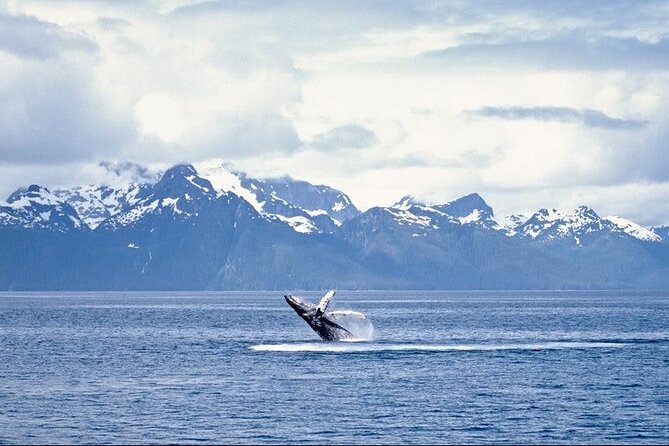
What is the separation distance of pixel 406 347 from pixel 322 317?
462 inches

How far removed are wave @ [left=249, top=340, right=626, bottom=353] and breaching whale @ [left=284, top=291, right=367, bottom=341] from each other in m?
2.20

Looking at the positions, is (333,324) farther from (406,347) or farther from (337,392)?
(337,392)

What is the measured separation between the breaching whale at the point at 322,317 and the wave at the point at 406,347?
7.21 ft

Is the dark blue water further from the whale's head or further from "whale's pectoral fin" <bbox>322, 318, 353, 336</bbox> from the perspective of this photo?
the whale's head

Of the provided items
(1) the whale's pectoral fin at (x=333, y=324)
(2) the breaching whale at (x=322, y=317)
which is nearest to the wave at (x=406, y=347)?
(2) the breaching whale at (x=322, y=317)

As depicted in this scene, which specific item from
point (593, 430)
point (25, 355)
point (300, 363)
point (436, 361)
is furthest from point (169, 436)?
point (25, 355)

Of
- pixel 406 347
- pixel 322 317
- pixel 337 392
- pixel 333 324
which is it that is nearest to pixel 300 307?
pixel 322 317

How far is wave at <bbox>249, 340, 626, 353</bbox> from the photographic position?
15262 centimetres

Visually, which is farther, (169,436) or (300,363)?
(300,363)

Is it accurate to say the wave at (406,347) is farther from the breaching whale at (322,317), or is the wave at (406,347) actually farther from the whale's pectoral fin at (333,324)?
the whale's pectoral fin at (333,324)

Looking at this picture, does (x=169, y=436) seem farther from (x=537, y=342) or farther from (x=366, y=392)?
(x=537, y=342)

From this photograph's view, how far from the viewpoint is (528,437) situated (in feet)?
270

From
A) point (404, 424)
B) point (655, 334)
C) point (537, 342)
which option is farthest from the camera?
point (655, 334)

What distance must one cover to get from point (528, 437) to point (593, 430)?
5854 mm
